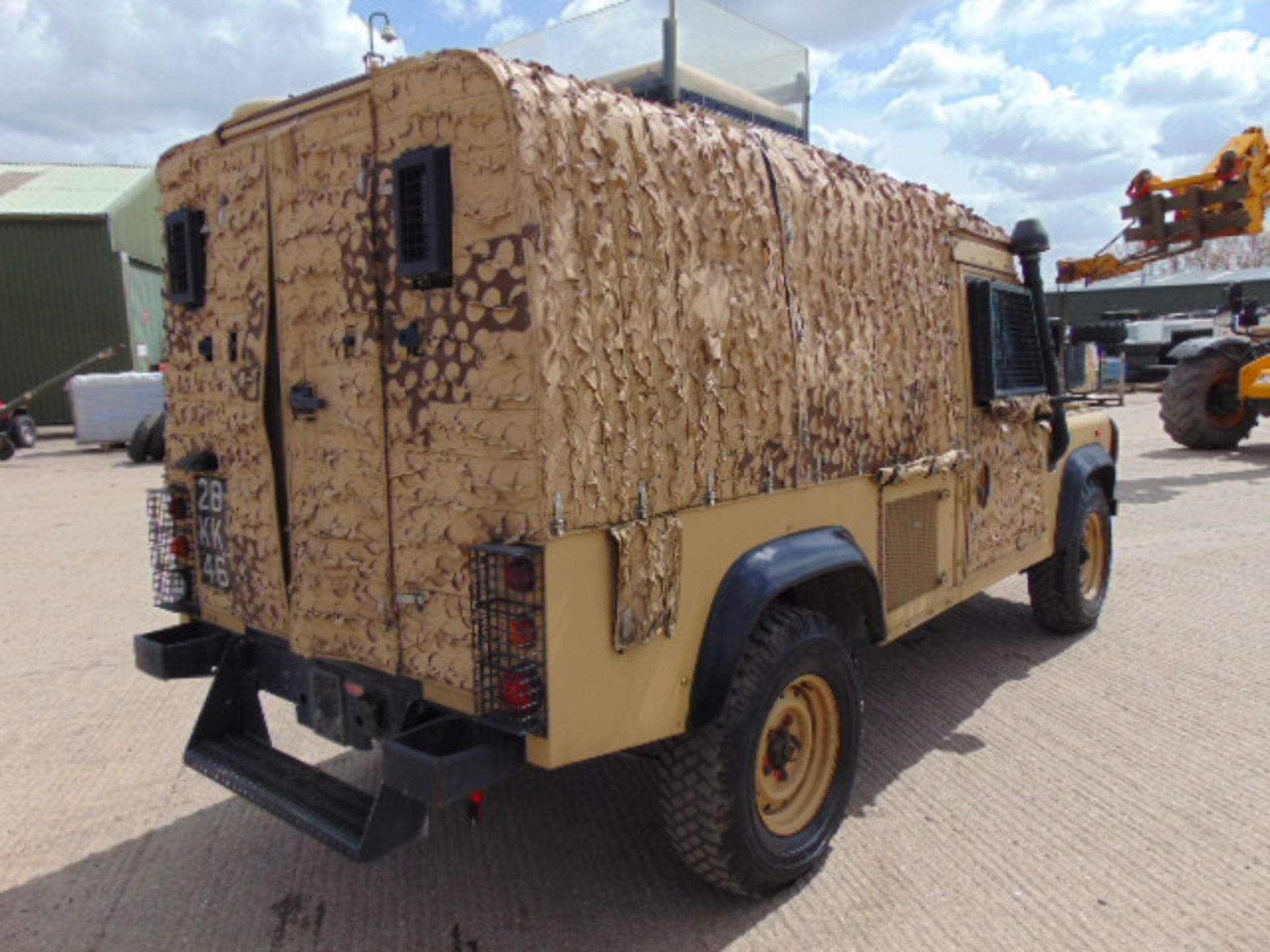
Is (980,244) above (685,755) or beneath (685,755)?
above

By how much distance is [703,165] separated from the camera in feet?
9.30

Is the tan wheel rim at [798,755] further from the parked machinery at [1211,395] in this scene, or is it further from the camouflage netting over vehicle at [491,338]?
the parked machinery at [1211,395]

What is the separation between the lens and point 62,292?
73.1 ft

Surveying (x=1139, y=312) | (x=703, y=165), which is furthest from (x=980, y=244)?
(x=1139, y=312)

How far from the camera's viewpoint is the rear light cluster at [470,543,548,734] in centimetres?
236

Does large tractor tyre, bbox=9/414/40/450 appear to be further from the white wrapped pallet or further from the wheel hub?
the wheel hub

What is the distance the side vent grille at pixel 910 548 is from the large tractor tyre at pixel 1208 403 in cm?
1185

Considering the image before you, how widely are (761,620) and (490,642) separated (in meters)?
1.01

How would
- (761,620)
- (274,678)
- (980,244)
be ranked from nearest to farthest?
(761,620), (274,678), (980,244)

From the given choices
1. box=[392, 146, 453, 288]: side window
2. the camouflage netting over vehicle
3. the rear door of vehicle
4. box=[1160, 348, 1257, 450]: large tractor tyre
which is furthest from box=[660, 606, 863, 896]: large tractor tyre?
box=[1160, 348, 1257, 450]: large tractor tyre

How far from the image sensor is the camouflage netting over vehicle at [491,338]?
7.86 feet

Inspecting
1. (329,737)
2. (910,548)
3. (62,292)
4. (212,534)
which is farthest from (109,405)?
(910,548)

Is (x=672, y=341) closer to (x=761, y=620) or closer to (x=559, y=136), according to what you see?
(x=559, y=136)

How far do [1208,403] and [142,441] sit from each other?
16603 mm
